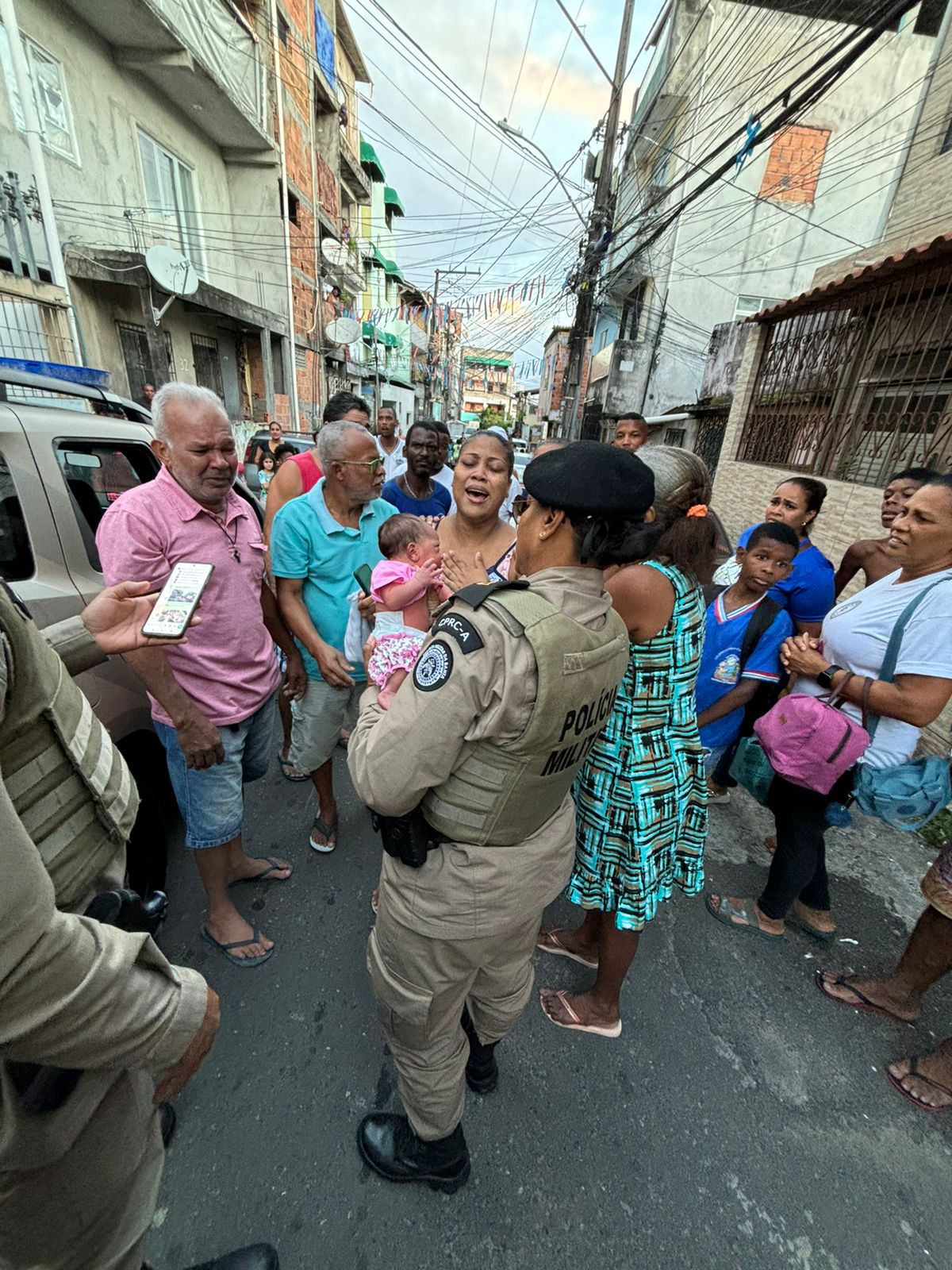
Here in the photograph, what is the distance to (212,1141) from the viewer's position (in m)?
1.62

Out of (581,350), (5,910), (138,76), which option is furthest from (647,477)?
(138,76)

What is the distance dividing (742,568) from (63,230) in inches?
426

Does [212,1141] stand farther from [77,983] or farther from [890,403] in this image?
[890,403]

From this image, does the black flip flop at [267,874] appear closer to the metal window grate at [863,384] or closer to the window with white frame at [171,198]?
the metal window grate at [863,384]

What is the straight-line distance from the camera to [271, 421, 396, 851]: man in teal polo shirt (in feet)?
7.89

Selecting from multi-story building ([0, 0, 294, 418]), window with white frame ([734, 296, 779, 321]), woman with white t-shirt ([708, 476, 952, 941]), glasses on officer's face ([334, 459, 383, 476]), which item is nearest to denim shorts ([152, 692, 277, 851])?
glasses on officer's face ([334, 459, 383, 476])

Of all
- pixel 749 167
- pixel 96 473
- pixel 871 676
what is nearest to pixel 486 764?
pixel 871 676

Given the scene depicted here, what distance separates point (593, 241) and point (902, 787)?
12.4 metres

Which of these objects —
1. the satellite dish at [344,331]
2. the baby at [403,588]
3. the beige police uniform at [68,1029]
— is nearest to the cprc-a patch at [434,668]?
the baby at [403,588]

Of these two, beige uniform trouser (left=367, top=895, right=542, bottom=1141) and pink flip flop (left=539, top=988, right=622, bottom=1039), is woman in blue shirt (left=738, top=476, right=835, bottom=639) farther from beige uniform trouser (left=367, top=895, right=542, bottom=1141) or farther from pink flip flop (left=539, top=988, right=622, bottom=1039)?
beige uniform trouser (left=367, top=895, right=542, bottom=1141)

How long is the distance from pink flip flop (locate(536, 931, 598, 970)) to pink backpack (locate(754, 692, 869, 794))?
3.81 ft

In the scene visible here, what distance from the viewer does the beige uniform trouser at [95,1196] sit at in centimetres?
87

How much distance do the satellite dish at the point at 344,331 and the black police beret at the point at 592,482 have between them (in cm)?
1847

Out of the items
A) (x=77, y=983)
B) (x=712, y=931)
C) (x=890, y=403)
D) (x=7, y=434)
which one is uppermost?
(x=890, y=403)
